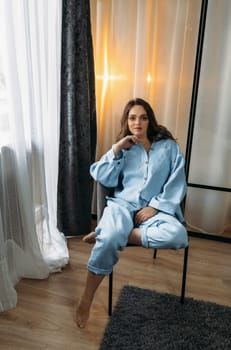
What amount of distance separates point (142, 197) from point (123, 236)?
1.02 feet

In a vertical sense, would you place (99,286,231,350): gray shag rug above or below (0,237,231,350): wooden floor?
above

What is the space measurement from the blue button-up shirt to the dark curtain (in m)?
0.41

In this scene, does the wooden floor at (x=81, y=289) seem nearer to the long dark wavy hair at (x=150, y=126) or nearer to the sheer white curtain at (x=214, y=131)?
the sheer white curtain at (x=214, y=131)

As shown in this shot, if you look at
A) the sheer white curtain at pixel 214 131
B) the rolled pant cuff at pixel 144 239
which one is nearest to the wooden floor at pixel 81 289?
the sheer white curtain at pixel 214 131

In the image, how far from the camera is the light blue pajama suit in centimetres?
157

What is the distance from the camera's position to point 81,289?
1873 millimetres

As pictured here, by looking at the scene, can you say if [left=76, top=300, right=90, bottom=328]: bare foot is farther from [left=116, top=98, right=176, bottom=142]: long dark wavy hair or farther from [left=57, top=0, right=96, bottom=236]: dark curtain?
[left=116, top=98, right=176, bottom=142]: long dark wavy hair

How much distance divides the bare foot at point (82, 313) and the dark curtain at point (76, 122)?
818 millimetres

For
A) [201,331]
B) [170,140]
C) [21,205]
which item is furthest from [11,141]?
[201,331]

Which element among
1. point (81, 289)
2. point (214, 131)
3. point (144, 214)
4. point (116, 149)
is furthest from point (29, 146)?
point (214, 131)

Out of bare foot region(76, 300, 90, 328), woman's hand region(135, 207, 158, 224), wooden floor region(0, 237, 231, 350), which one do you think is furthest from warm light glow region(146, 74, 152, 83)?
bare foot region(76, 300, 90, 328)

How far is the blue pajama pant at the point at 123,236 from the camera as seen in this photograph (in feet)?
5.08

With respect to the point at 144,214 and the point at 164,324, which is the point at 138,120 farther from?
the point at 164,324

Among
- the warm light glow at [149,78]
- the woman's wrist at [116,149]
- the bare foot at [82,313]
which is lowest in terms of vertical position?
the bare foot at [82,313]
